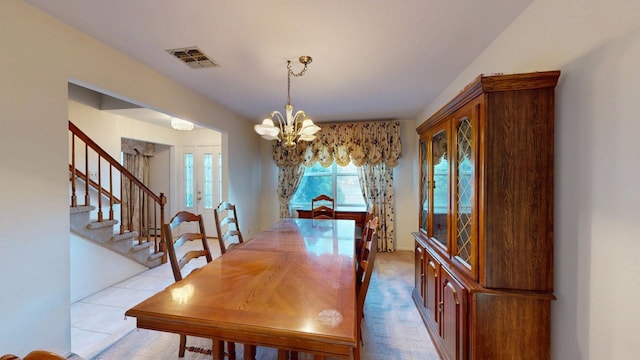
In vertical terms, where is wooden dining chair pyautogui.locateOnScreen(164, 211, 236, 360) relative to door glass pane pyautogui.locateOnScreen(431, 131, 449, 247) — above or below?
below

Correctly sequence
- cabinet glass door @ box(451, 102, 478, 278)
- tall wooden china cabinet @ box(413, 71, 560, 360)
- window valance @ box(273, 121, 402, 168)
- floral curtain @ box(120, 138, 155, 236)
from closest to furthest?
tall wooden china cabinet @ box(413, 71, 560, 360) < cabinet glass door @ box(451, 102, 478, 278) < window valance @ box(273, 121, 402, 168) < floral curtain @ box(120, 138, 155, 236)

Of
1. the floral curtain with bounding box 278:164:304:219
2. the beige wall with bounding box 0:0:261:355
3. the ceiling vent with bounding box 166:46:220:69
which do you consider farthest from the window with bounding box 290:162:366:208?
the beige wall with bounding box 0:0:261:355

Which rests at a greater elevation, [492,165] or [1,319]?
[492,165]

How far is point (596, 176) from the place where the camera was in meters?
1.13

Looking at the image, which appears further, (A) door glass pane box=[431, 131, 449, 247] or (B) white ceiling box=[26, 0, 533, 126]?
(A) door glass pane box=[431, 131, 449, 247]

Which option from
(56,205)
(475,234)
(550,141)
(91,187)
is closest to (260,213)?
(91,187)

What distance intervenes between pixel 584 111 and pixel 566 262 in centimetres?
74

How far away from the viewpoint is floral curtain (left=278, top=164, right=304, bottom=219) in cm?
510

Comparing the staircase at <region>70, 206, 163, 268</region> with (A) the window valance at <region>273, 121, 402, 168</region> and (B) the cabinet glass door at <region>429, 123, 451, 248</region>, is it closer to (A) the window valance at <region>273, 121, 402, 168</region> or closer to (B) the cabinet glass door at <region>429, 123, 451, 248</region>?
(A) the window valance at <region>273, 121, 402, 168</region>

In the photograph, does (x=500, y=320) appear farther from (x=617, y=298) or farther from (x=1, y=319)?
(x=1, y=319)

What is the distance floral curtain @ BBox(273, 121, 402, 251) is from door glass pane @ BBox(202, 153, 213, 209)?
2042mm

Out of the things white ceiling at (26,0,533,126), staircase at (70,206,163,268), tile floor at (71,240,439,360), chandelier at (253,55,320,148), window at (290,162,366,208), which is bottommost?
tile floor at (71,240,439,360)

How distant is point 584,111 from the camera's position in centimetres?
118

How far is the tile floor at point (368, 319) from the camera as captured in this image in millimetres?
1970
